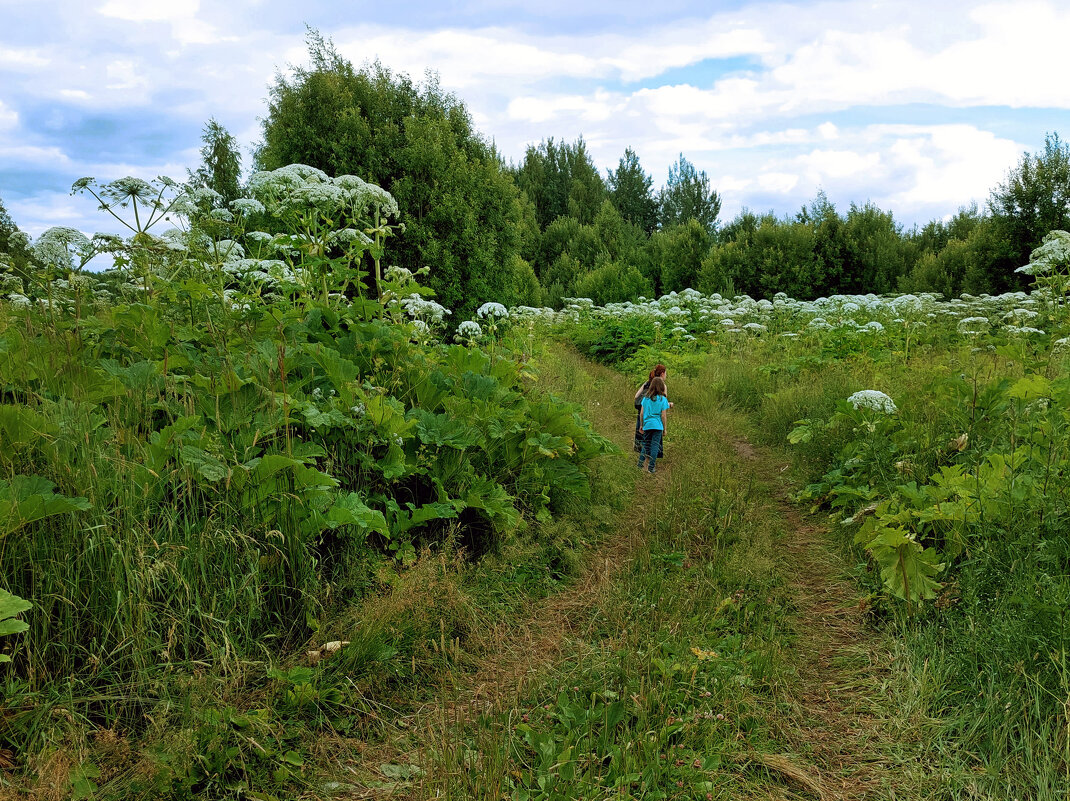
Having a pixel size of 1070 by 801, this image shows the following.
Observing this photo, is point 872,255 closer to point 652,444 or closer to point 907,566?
point 652,444

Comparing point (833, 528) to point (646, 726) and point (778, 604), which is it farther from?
point (646, 726)

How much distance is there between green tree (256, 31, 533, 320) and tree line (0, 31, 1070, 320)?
25mm

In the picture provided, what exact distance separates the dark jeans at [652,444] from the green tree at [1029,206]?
18111mm

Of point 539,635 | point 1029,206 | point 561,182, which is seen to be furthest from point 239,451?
point 561,182

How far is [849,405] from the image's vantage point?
17.3ft

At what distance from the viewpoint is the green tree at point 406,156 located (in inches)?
414

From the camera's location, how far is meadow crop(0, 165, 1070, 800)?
2221 millimetres

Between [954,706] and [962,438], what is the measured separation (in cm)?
210

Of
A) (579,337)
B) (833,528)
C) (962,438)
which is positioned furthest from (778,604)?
(579,337)

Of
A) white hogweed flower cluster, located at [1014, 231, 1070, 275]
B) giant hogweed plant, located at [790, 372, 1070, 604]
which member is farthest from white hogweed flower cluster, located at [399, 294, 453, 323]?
white hogweed flower cluster, located at [1014, 231, 1070, 275]

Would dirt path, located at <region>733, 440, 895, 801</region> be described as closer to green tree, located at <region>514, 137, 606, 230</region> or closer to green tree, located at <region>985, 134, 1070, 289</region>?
green tree, located at <region>985, 134, 1070, 289</region>

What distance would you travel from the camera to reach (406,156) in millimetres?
10641

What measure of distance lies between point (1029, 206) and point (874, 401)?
1916 cm

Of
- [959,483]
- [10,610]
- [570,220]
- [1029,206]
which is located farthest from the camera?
→ [570,220]
